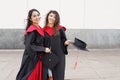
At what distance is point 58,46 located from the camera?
479 centimetres

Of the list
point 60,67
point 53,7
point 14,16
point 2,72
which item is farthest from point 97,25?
point 60,67

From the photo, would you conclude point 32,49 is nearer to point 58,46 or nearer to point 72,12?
point 58,46

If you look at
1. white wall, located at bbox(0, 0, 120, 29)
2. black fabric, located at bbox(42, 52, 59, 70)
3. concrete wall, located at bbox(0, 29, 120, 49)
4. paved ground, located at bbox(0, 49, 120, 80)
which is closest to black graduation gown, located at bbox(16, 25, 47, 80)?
black fabric, located at bbox(42, 52, 59, 70)

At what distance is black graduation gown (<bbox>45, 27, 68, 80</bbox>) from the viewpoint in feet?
15.5

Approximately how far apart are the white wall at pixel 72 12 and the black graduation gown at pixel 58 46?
Answer: 624 centimetres

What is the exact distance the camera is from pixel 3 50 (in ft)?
37.8

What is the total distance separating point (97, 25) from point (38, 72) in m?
7.25

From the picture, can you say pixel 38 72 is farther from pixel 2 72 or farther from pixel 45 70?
pixel 2 72

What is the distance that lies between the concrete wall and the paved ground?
0.29 metres

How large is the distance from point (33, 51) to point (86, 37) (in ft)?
23.8

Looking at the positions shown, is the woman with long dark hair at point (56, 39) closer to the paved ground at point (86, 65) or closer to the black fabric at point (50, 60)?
the black fabric at point (50, 60)

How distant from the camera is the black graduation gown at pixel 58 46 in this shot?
472cm

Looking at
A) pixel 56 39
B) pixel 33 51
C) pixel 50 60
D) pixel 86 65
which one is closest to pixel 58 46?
pixel 56 39

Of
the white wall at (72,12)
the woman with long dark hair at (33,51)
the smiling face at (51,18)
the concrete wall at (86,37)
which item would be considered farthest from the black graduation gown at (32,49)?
the concrete wall at (86,37)
